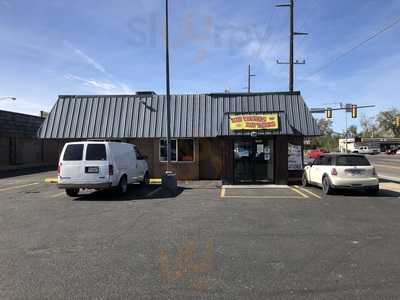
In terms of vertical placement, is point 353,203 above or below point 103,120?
below

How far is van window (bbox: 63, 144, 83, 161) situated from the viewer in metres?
12.9

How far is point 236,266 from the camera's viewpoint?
18.4 ft

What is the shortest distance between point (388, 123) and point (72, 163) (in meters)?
128

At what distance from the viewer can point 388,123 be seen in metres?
122

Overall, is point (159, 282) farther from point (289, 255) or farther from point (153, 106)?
point (153, 106)

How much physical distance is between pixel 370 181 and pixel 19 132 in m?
32.9

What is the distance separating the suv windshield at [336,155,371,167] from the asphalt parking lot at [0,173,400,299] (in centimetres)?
209

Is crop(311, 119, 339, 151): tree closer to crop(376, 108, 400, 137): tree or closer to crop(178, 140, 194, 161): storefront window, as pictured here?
crop(376, 108, 400, 137): tree

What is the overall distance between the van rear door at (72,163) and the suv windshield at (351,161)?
30.9ft

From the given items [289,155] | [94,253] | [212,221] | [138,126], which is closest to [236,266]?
[94,253]

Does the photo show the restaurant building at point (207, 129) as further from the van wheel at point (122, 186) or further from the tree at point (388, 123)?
the tree at point (388, 123)

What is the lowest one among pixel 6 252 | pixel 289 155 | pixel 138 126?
pixel 6 252

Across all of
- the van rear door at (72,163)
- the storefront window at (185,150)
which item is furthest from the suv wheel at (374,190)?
the van rear door at (72,163)

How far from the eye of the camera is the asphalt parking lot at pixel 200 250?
4742mm
